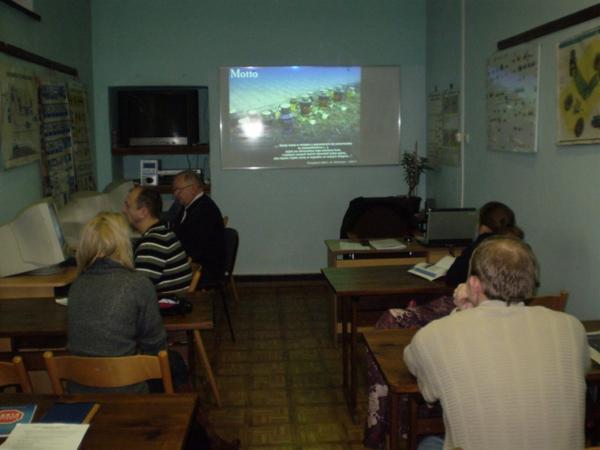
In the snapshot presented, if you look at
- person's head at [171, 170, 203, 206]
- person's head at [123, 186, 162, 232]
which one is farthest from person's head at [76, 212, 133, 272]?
person's head at [171, 170, 203, 206]

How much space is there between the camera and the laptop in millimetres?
4648

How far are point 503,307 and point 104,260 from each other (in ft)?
4.88

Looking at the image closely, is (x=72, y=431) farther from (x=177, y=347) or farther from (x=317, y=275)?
(x=317, y=275)

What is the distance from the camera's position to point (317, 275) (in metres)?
6.76

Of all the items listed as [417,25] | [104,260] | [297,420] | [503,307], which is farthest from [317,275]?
[503,307]

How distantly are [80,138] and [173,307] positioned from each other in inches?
126

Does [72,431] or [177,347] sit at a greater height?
[72,431]

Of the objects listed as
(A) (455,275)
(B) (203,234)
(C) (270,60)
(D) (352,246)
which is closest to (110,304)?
(A) (455,275)

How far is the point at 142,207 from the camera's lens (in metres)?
3.62

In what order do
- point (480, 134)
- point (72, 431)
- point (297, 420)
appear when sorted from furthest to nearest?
point (480, 134), point (297, 420), point (72, 431)

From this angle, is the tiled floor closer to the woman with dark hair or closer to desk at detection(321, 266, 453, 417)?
desk at detection(321, 266, 453, 417)

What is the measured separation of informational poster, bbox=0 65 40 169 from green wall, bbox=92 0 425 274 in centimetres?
186

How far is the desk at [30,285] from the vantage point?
3.47 m

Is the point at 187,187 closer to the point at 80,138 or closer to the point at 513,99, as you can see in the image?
the point at 80,138
